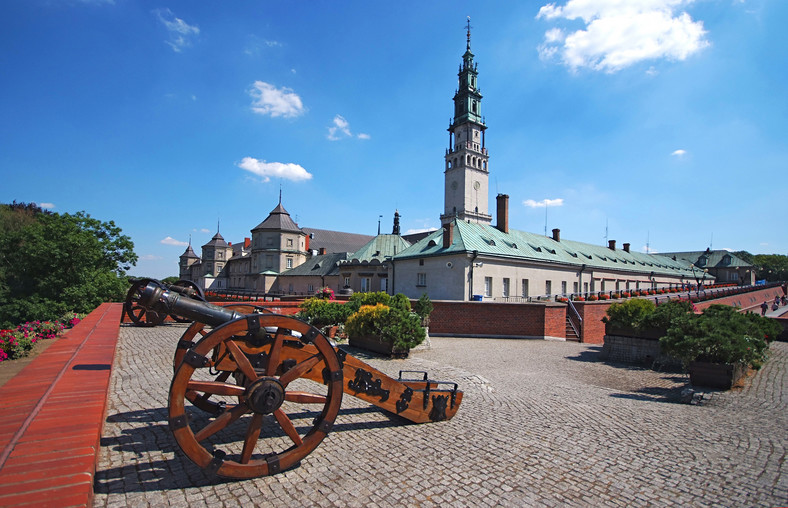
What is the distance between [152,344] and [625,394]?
11.0m

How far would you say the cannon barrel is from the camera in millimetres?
3767

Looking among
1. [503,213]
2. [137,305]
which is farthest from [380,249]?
[137,305]

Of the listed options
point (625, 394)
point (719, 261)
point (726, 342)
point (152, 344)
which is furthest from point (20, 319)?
point (719, 261)

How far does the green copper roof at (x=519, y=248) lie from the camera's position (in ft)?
80.5

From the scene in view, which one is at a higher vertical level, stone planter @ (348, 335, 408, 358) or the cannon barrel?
the cannon barrel

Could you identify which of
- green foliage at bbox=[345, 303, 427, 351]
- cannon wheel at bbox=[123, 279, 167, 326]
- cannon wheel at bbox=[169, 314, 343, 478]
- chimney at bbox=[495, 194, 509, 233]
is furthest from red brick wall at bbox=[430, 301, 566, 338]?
cannon wheel at bbox=[169, 314, 343, 478]

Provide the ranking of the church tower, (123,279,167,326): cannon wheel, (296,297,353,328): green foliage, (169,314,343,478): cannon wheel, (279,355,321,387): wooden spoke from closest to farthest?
(169,314,343,478): cannon wheel → (279,355,321,387): wooden spoke → (123,279,167,326): cannon wheel → (296,297,353,328): green foliage → the church tower

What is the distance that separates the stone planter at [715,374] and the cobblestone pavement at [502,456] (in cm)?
34

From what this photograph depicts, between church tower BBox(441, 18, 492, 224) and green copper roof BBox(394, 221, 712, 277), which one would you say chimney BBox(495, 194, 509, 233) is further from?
church tower BBox(441, 18, 492, 224)

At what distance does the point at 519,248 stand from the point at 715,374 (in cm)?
2012

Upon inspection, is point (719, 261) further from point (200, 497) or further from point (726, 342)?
point (200, 497)

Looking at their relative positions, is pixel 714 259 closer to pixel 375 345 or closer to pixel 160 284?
pixel 375 345

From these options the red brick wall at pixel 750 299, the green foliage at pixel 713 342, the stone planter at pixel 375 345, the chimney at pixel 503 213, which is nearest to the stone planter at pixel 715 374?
the green foliage at pixel 713 342

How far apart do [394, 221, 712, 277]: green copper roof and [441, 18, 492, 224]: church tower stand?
24449 mm
